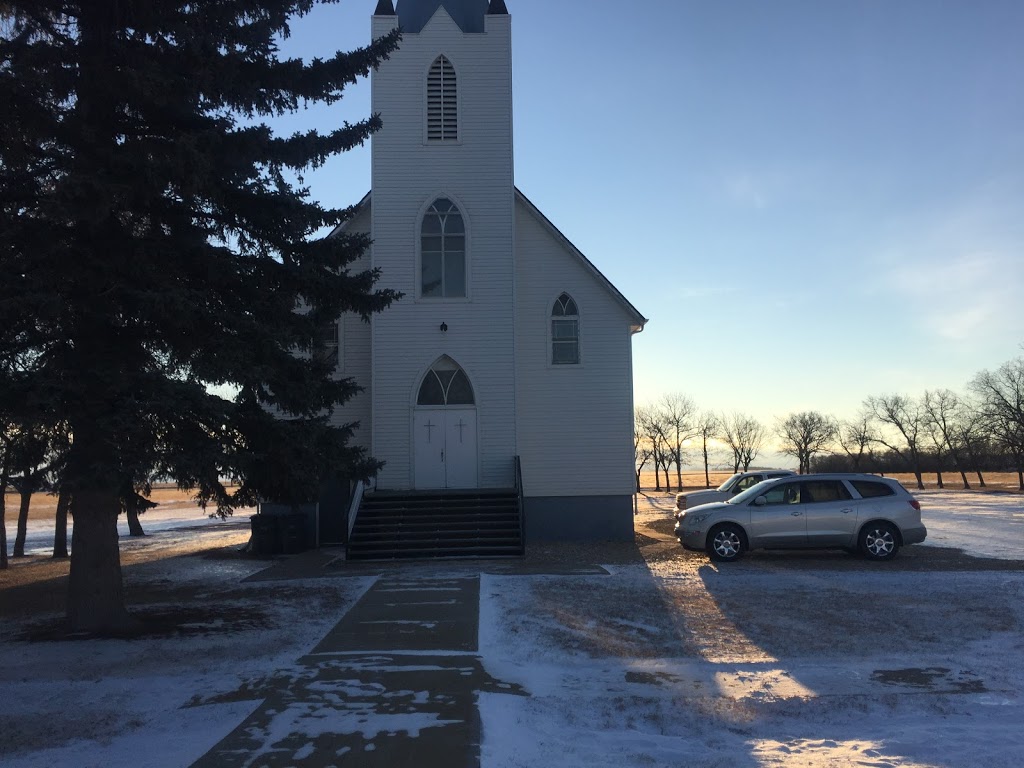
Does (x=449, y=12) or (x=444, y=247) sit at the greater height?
(x=449, y=12)

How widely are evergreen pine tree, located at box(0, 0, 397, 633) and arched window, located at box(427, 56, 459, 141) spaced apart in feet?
32.9

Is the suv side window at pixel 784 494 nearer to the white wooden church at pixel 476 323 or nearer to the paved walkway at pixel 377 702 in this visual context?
the white wooden church at pixel 476 323

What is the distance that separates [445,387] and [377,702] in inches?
537

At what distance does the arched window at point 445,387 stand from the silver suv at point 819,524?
677cm

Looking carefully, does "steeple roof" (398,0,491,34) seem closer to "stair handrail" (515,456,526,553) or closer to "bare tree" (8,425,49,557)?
"stair handrail" (515,456,526,553)

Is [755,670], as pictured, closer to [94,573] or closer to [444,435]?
[94,573]

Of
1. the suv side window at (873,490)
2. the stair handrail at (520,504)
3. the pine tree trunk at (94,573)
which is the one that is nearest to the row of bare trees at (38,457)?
the pine tree trunk at (94,573)

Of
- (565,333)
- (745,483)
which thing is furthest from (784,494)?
(745,483)

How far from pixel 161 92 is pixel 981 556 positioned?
15.9m

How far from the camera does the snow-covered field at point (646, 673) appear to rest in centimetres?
552

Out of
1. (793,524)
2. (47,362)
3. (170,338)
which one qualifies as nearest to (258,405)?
(170,338)

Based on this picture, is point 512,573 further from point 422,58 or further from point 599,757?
point 422,58

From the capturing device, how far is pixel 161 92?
870cm

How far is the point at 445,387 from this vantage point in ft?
64.8
